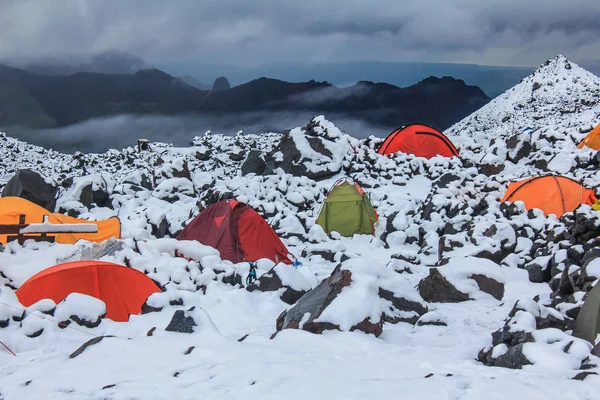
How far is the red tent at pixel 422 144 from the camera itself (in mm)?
22781

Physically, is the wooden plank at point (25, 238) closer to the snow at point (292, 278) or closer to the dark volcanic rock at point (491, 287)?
the snow at point (292, 278)

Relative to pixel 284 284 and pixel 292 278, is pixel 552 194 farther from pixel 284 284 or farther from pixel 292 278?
pixel 284 284

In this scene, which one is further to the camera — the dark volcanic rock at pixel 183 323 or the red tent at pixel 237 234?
the red tent at pixel 237 234

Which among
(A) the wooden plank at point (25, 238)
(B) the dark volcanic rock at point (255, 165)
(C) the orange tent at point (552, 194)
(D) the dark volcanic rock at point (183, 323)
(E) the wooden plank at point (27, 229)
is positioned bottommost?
(D) the dark volcanic rock at point (183, 323)

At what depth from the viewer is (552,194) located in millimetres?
12766

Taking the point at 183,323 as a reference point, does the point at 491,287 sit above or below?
below

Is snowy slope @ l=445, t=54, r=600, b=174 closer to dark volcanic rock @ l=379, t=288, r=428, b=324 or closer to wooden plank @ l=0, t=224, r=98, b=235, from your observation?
dark volcanic rock @ l=379, t=288, r=428, b=324

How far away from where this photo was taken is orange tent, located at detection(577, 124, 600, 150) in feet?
65.7

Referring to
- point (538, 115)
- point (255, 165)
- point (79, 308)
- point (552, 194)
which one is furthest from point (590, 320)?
point (538, 115)

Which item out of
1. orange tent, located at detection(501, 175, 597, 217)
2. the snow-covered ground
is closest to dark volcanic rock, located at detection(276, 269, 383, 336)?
the snow-covered ground

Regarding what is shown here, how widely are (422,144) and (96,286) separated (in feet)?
62.7

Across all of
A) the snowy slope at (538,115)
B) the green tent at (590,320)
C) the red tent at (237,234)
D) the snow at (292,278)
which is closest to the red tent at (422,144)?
the snowy slope at (538,115)

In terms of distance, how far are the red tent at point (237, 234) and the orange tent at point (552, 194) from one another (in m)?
7.38

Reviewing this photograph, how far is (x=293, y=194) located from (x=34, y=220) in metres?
8.61
